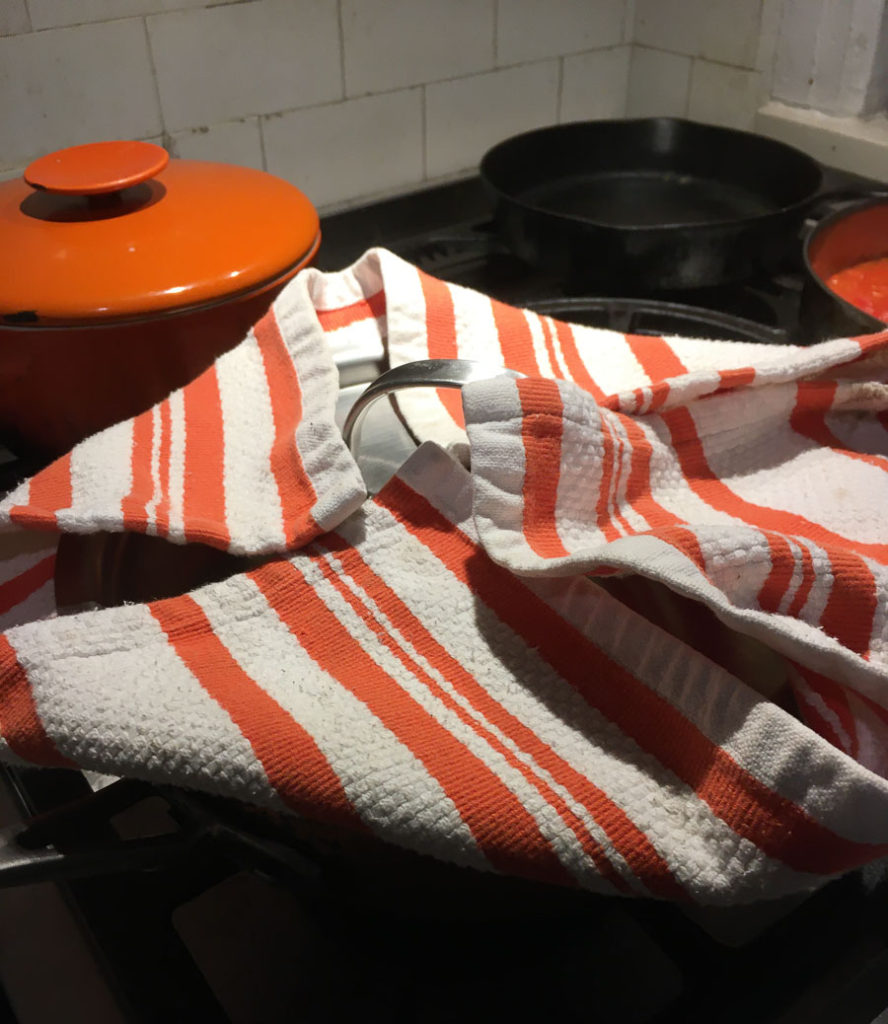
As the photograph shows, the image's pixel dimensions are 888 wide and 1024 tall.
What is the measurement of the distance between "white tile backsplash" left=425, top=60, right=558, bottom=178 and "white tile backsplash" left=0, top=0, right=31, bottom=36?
1.12 ft

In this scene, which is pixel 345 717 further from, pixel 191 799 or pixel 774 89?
pixel 774 89

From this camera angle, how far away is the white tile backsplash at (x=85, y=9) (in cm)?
62

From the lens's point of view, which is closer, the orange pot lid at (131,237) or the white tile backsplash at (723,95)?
the orange pot lid at (131,237)

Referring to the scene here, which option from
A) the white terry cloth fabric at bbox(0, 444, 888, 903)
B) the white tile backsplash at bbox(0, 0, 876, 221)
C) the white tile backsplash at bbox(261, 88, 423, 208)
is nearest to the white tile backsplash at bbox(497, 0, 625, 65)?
the white tile backsplash at bbox(0, 0, 876, 221)

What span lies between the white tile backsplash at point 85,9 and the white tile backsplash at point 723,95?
495 millimetres

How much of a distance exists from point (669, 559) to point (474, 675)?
0.08 meters

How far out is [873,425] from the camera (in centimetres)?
41

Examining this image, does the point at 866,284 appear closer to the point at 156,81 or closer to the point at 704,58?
the point at 704,58

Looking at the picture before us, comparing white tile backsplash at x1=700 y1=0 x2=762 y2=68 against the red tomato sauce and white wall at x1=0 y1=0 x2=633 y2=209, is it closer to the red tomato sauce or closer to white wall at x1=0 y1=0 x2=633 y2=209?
white wall at x1=0 y1=0 x2=633 y2=209

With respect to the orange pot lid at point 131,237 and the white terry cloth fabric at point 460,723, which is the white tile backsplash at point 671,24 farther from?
the white terry cloth fabric at point 460,723

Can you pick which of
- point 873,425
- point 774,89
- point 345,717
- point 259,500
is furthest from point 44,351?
point 774,89

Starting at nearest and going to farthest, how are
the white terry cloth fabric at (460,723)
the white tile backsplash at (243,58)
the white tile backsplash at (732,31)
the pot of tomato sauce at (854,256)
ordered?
the white terry cloth fabric at (460,723) < the pot of tomato sauce at (854,256) < the white tile backsplash at (243,58) < the white tile backsplash at (732,31)

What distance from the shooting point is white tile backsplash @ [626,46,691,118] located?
893mm

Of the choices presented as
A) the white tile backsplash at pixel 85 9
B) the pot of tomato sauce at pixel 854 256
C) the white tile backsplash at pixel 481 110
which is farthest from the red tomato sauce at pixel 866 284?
the white tile backsplash at pixel 85 9
